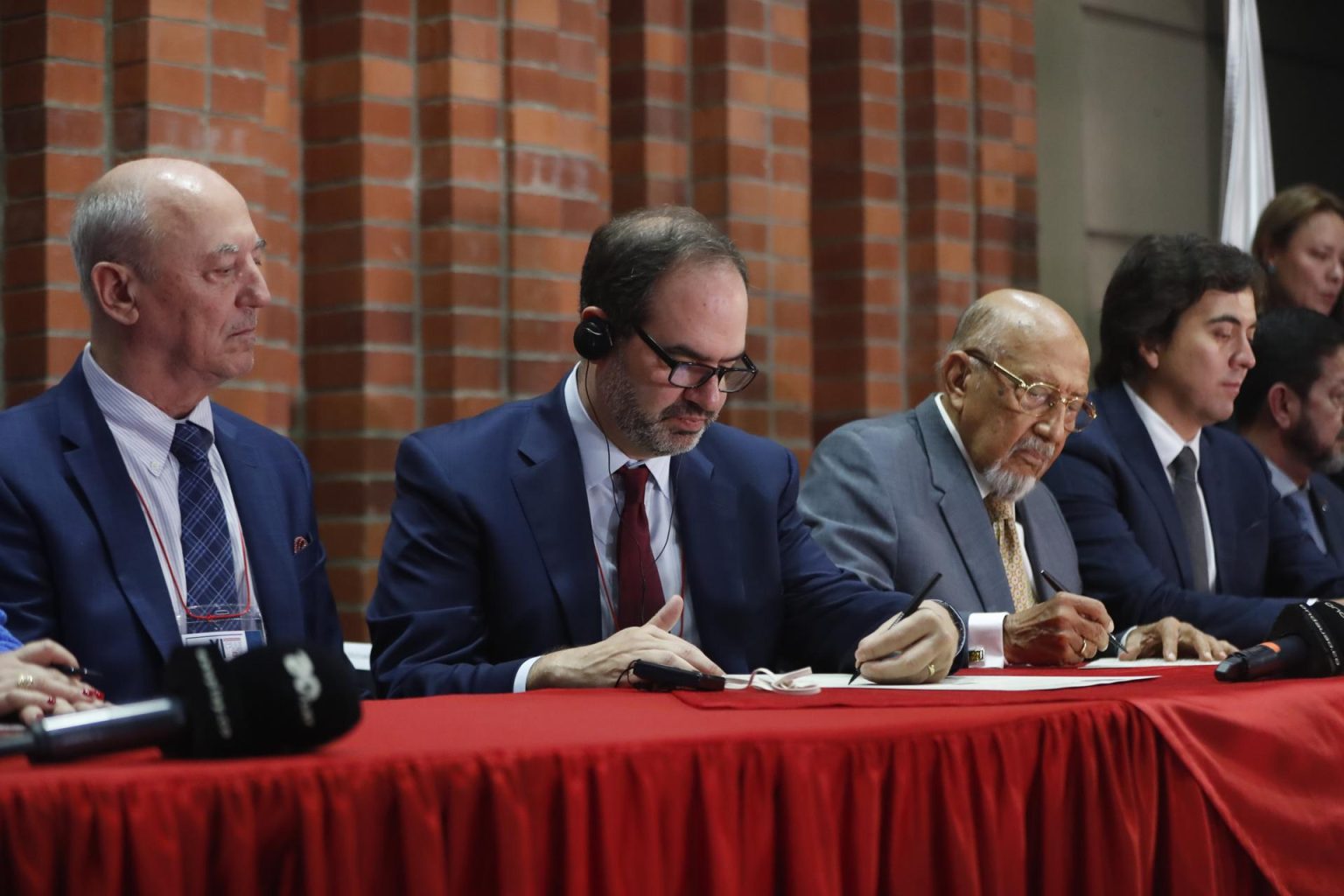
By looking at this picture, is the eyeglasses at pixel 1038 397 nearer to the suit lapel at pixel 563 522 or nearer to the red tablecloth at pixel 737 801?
the suit lapel at pixel 563 522

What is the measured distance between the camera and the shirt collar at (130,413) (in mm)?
2518

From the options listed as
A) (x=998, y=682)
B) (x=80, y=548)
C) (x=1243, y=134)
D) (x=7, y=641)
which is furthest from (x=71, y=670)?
(x=1243, y=134)

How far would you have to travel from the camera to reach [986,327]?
3459 mm

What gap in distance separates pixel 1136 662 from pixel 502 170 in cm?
175

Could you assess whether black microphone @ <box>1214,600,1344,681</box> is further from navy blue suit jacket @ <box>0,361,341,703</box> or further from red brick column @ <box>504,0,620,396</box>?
red brick column @ <box>504,0,620,396</box>

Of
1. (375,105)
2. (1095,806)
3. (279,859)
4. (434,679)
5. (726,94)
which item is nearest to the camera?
(279,859)

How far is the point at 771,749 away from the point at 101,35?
92.3 inches

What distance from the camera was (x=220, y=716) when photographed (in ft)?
4.82

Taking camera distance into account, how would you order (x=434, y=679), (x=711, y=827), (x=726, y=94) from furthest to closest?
1. (x=726, y=94)
2. (x=434, y=679)
3. (x=711, y=827)

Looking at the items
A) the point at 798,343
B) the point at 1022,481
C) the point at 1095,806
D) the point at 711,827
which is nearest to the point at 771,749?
the point at 711,827

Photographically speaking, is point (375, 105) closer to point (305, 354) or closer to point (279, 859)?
point (305, 354)

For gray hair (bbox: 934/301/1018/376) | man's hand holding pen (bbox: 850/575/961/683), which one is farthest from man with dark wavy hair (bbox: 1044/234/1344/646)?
man's hand holding pen (bbox: 850/575/961/683)

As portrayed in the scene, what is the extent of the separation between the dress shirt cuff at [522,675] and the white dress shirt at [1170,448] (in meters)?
2.03

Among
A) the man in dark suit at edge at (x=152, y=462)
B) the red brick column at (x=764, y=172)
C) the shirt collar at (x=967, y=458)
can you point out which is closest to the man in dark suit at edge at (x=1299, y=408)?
the red brick column at (x=764, y=172)
